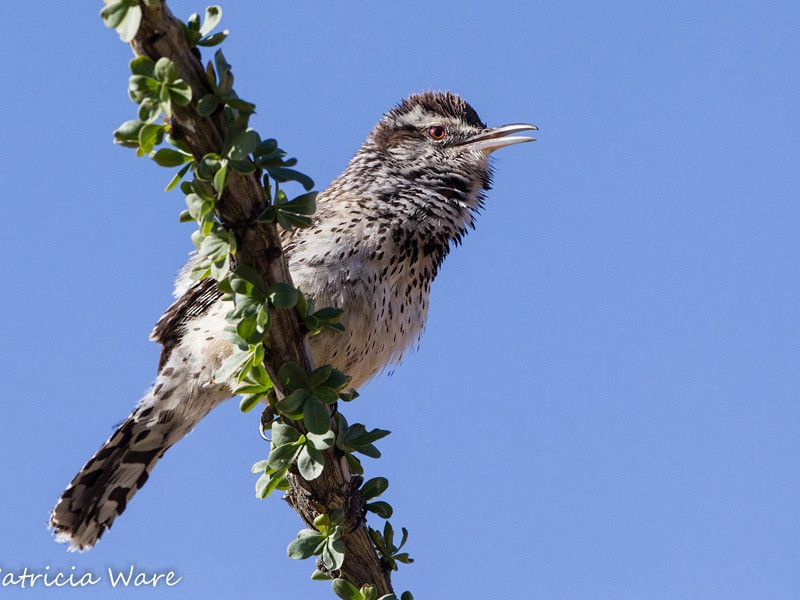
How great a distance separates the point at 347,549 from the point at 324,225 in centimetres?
166

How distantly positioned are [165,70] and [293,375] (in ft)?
2.79

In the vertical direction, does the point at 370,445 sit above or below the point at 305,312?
below

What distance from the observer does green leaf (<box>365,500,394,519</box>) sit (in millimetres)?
3020

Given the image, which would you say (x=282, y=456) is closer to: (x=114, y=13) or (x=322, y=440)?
(x=322, y=440)

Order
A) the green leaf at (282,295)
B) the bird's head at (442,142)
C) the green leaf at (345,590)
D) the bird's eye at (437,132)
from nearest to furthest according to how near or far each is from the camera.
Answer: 1. the green leaf at (282,295)
2. the green leaf at (345,590)
3. the bird's head at (442,142)
4. the bird's eye at (437,132)

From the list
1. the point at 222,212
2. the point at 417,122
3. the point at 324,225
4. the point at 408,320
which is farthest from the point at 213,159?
the point at 417,122

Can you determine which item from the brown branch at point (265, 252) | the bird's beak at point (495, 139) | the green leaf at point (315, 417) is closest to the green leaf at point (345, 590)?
the brown branch at point (265, 252)

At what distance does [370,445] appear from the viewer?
278cm

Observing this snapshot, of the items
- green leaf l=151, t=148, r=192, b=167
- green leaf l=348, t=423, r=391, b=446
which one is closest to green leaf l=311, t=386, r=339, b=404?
green leaf l=348, t=423, r=391, b=446

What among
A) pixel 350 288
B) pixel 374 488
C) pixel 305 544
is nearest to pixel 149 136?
pixel 305 544

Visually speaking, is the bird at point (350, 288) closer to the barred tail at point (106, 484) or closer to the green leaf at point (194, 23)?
the barred tail at point (106, 484)

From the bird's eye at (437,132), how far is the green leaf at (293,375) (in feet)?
8.60

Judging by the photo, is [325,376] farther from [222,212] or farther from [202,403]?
[202,403]

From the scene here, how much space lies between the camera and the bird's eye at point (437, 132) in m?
4.95
